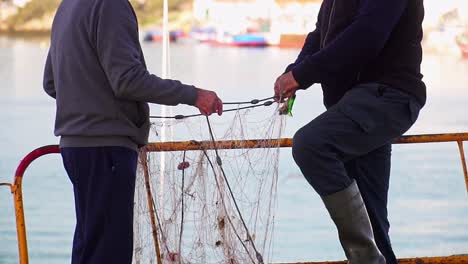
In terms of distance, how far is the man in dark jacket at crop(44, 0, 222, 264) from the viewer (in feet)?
11.6

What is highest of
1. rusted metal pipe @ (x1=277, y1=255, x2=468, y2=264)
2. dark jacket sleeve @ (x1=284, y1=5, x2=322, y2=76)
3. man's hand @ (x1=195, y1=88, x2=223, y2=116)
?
dark jacket sleeve @ (x1=284, y1=5, x2=322, y2=76)

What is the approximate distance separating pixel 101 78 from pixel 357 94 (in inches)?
36.8

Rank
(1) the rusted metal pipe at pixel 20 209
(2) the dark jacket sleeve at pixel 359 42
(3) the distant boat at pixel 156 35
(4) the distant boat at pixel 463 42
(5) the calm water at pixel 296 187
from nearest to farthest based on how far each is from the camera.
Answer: (2) the dark jacket sleeve at pixel 359 42 → (1) the rusted metal pipe at pixel 20 209 → (5) the calm water at pixel 296 187 → (3) the distant boat at pixel 156 35 → (4) the distant boat at pixel 463 42

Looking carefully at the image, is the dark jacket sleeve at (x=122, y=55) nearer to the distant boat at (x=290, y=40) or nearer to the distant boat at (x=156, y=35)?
the distant boat at (x=156, y=35)

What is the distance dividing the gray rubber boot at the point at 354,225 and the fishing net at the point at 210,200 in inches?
15.8

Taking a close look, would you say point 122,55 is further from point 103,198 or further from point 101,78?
point 103,198

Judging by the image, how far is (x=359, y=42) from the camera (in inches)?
149

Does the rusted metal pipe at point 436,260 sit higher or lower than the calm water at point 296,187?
higher

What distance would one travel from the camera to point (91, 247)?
3.68 meters

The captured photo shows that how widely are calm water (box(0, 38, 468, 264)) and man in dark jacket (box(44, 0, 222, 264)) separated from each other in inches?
338

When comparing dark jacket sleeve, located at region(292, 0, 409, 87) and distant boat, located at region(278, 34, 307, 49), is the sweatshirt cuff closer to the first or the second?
dark jacket sleeve, located at region(292, 0, 409, 87)

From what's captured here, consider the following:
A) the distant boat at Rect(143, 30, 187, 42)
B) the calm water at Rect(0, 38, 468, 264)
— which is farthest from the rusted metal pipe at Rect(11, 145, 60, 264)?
the distant boat at Rect(143, 30, 187, 42)

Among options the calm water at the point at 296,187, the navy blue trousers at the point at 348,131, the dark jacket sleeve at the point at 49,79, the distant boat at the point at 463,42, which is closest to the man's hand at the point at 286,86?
the navy blue trousers at the point at 348,131

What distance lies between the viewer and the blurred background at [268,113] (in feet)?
48.2
